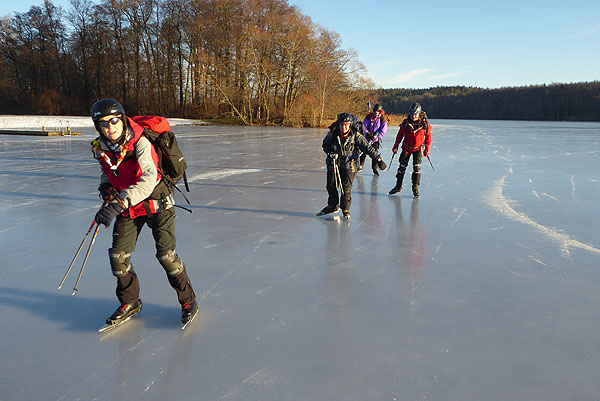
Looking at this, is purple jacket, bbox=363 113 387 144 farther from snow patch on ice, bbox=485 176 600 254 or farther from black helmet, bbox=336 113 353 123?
black helmet, bbox=336 113 353 123

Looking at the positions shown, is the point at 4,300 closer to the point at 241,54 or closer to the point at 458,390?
A: the point at 458,390

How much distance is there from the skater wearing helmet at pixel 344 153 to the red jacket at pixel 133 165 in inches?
137

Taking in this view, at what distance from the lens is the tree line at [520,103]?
304ft

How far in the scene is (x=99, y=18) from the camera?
4375cm

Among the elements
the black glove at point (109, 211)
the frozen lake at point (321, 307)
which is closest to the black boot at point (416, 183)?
the frozen lake at point (321, 307)

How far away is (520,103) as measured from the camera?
4166 inches

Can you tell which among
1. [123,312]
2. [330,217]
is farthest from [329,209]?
[123,312]

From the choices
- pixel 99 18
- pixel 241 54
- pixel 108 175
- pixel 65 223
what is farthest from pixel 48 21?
pixel 108 175

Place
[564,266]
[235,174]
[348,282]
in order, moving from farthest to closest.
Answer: [235,174]
[564,266]
[348,282]

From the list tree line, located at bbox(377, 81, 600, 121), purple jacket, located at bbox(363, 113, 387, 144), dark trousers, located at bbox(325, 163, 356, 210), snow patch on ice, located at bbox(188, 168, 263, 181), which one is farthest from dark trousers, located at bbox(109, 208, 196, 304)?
tree line, located at bbox(377, 81, 600, 121)

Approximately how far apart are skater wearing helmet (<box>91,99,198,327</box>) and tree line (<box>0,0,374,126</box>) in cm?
3188

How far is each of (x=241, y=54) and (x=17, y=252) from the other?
1450 inches

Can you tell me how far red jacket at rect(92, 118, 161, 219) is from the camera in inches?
95.2

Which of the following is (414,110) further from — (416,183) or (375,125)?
(375,125)
